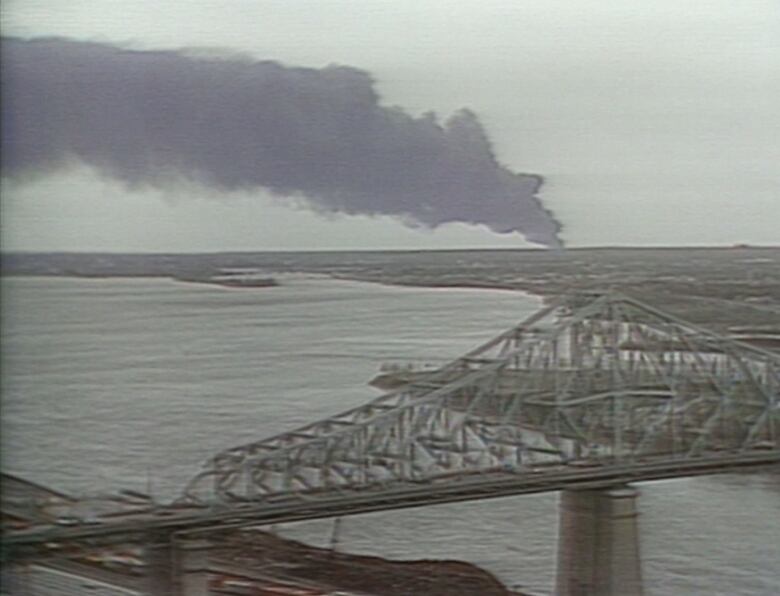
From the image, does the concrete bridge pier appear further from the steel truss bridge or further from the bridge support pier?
the bridge support pier

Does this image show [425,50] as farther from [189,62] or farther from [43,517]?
[43,517]

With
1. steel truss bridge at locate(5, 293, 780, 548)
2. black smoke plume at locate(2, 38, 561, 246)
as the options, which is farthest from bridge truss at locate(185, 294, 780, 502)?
black smoke plume at locate(2, 38, 561, 246)

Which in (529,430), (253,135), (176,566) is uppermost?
(253,135)

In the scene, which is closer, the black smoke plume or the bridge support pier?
the black smoke plume

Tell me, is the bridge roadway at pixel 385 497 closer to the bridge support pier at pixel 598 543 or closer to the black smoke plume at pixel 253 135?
the bridge support pier at pixel 598 543

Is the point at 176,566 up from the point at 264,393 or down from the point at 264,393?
down

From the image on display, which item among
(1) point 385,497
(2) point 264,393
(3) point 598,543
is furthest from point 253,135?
(3) point 598,543

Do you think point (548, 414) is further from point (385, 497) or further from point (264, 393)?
point (264, 393)
